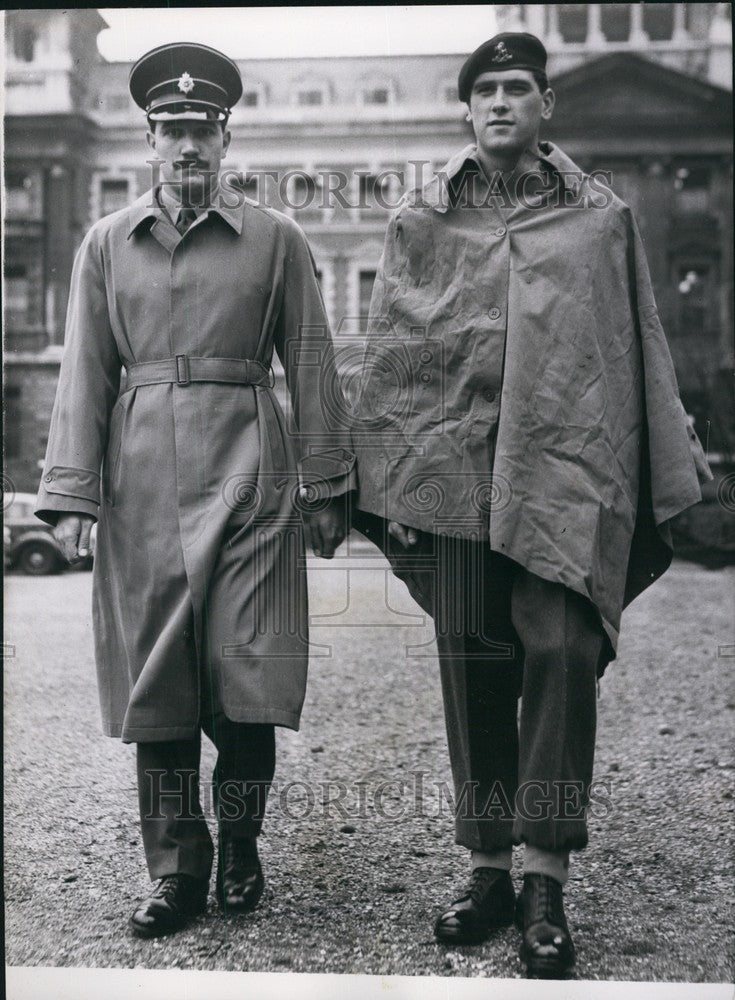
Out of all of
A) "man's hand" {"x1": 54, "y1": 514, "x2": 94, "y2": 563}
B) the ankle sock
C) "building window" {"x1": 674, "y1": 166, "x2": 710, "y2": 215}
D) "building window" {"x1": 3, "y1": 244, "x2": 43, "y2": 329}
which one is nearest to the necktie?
"building window" {"x1": 3, "y1": 244, "x2": 43, "y2": 329}

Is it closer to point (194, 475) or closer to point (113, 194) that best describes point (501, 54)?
point (113, 194)

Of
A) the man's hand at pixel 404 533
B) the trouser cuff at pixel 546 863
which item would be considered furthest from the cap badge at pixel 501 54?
the trouser cuff at pixel 546 863

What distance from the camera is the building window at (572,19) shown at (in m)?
3.69

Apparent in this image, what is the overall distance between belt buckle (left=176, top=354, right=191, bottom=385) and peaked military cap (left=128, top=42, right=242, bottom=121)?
2.20 ft

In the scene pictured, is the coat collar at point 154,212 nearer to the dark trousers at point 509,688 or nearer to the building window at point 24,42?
the building window at point 24,42

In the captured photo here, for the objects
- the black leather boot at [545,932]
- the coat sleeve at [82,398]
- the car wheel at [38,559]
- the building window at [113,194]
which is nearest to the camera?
the black leather boot at [545,932]

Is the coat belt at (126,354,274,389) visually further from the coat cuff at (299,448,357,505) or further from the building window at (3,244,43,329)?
the building window at (3,244,43,329)

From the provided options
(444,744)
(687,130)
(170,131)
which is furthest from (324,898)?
(687,130)

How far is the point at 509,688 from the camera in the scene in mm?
3623

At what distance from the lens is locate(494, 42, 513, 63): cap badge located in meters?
3.62

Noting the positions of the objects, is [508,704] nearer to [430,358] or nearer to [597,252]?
[430,358]

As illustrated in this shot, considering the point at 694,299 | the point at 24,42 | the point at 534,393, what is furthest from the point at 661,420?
the point at 24,42

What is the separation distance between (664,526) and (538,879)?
3.17ft

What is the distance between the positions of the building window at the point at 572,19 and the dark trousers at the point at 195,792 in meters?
2.05
